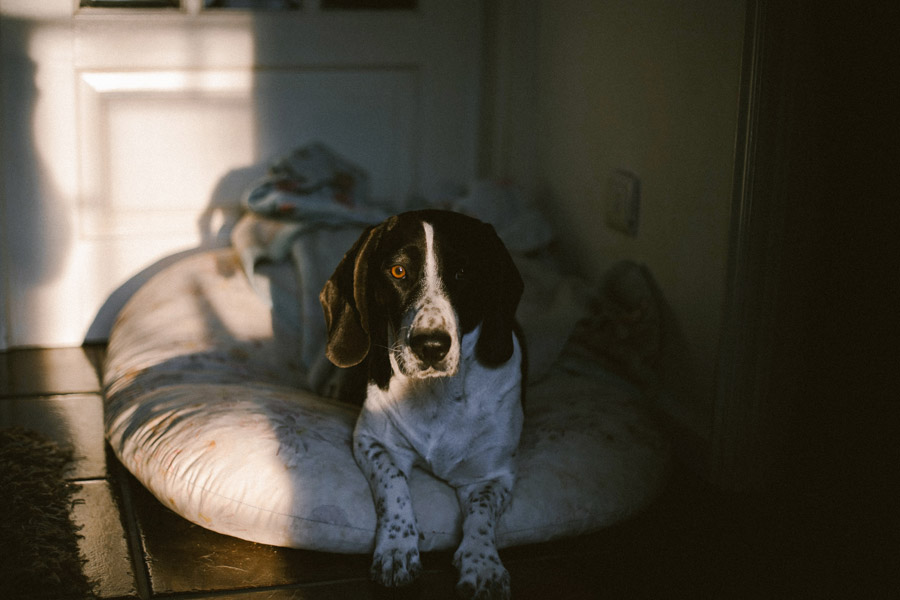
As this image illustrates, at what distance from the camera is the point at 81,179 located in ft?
11.7

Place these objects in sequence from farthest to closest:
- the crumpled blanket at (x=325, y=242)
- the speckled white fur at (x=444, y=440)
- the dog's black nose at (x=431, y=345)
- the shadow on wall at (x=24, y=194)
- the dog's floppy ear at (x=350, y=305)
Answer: the shadow on wall at (x=24, y=194)
the crumpled blanket at (x=325, y=242)
the dog's floppy ear at (x=350, y=305)
the speckled white fur at (x=444, y=440)
the dog's black nose at (x=431, y=345)

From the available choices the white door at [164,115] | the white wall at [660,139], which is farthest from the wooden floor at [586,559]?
the white door at [164,115]

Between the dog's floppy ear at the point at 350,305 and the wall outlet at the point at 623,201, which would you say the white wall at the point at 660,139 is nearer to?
the wall outlet at the point at 623,201

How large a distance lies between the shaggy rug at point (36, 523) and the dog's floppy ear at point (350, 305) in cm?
68

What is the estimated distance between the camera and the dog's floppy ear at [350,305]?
204cm

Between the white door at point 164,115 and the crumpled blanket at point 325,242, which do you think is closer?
the crumpled blanket at point 325,242

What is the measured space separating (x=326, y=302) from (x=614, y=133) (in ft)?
4.52

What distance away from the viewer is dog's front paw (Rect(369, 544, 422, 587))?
1.88 meters

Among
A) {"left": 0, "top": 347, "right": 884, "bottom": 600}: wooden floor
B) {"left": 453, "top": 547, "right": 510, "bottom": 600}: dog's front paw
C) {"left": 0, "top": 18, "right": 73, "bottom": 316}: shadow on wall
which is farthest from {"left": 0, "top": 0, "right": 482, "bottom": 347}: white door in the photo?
{"left": 453, "top": 547, "right": 510, "bottom": 600}: dog's front paw

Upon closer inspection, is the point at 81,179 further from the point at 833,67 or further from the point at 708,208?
the point at 833,67

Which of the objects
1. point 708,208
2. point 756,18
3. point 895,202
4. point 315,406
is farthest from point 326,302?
point 895,202

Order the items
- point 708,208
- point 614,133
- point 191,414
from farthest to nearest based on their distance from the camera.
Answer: point 614,133 → point 708,208 → point 191,414

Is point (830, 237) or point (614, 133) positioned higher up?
point (614, 133)

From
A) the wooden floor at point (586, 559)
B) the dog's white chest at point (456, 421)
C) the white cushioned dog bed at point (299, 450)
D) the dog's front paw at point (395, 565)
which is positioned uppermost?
the dog's white chest at point (456, 421)
